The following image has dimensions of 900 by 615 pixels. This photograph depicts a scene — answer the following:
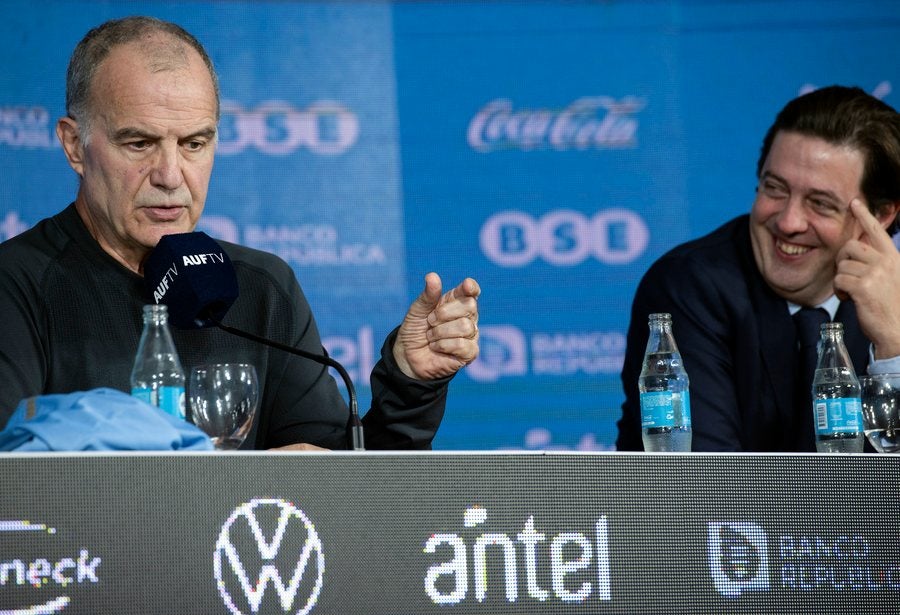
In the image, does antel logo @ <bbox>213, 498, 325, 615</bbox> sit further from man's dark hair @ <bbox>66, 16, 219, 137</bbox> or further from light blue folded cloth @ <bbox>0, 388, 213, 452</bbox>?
man's dark hair @ <bbox>66, 16, 219, 137</bbox>

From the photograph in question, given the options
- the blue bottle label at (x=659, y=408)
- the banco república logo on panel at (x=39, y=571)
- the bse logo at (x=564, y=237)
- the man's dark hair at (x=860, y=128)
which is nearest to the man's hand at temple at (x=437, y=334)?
the blue bottle label at (x=659, y=408)

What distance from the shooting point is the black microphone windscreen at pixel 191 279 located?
2.08 m

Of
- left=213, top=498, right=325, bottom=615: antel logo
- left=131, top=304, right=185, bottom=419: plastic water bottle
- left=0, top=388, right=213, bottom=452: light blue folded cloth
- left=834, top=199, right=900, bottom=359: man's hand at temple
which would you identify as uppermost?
left=834, top=199, right=900, bottom=359: man's hand at temple

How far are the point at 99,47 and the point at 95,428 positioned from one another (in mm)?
1116

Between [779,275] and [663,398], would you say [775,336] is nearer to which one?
[779,275]

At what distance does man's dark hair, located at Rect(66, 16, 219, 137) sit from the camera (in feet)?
7.88

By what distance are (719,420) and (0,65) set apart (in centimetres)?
243

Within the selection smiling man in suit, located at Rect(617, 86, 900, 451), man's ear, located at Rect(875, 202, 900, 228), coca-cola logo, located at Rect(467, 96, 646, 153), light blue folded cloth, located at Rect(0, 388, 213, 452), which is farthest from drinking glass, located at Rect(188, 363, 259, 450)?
coca-cola logo, located at Rect(467, 96, 646, 153)

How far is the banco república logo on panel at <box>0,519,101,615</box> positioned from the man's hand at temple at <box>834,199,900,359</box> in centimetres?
178

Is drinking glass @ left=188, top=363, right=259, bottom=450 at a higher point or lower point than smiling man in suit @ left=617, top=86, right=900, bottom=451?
lower

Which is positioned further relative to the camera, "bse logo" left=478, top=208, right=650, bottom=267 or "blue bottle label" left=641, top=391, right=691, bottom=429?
"bse logo" left=478, top=208, right=650, bottom=267

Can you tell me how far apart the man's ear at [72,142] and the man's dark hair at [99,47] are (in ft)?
0.09

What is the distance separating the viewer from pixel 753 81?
4.14 metres

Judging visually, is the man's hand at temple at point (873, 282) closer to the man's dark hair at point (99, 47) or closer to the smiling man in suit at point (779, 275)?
the smiling man in suit at point (779, 275)
